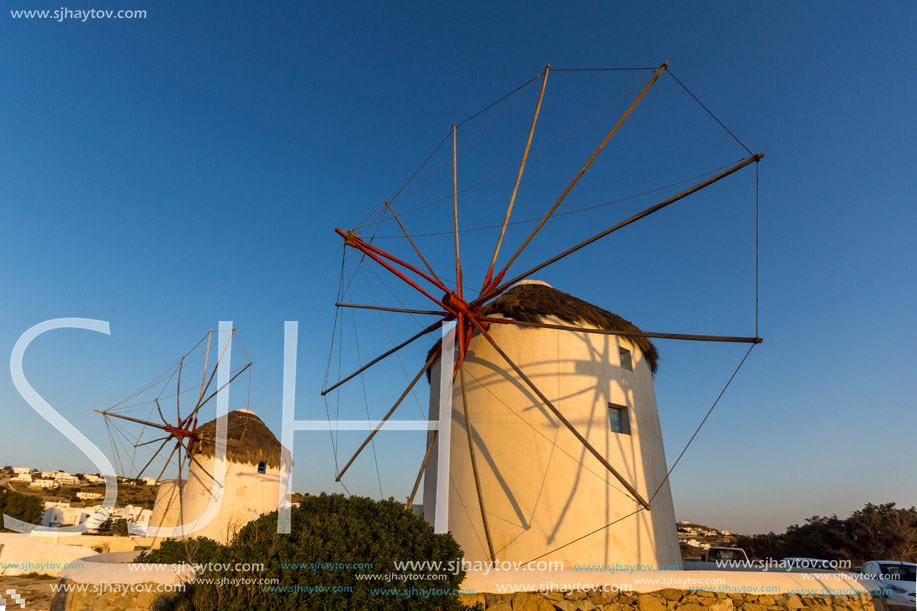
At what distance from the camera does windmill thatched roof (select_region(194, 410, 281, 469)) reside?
20.8m

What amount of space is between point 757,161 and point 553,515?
6527 millimetres

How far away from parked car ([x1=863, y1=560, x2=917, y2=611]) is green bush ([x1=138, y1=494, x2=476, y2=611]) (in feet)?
24.5

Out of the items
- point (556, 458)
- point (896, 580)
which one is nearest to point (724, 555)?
point (896, 580)

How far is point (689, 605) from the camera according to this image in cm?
659

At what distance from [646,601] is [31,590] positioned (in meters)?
15.3

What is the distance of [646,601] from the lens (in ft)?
21.4

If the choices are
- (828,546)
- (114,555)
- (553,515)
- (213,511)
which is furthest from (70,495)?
(828,546)

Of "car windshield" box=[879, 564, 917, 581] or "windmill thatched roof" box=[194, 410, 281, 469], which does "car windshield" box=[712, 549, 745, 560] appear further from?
"windmill thatched roof" box=[194, 410, 281, 469]

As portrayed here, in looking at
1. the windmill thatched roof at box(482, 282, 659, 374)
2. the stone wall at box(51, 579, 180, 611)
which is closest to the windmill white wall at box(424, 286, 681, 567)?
the windmill thatched roof at box(482, 282, 659, 374)

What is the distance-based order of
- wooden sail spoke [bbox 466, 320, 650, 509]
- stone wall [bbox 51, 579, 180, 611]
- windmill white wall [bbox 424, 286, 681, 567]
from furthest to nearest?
windmill white wall [bbox 424, 286, 681, 567] < stone wall [bbox 51, 579, 180, 611] < wooden sail spoke [bbox 466, 320, 650, 509]

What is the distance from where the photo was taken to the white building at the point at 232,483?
66.6 feet

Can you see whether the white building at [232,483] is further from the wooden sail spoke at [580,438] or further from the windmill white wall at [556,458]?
the wooden sail spoke at [580,438]

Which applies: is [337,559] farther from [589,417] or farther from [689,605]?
[589,417]

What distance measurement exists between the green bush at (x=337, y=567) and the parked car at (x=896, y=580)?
7468 millimetres
